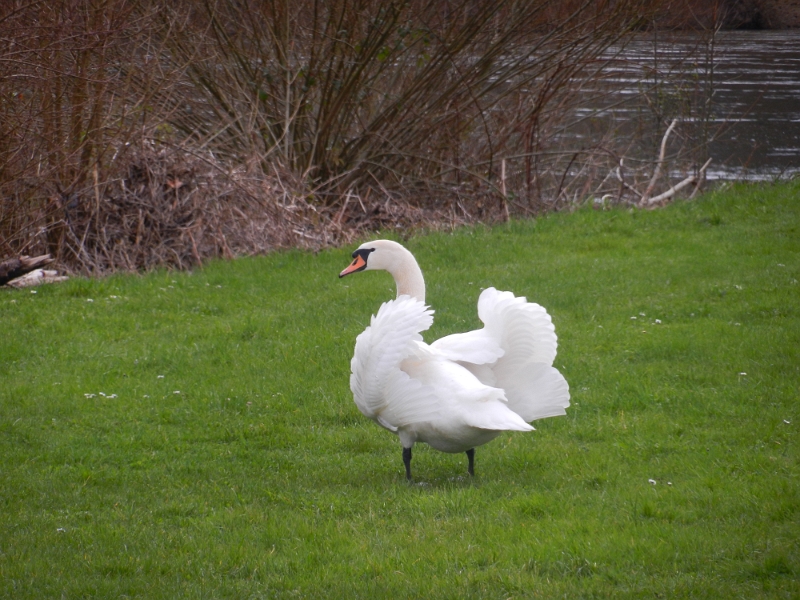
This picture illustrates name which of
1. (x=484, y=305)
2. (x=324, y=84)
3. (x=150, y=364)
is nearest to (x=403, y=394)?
(x=484, y=305)

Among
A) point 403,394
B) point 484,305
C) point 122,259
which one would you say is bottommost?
point 122,259

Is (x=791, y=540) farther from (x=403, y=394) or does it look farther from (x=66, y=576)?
(x=66, y=576)

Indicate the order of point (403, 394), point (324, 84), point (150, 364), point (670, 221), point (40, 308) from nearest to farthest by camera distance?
point (403, 394)
point (150, 364)
point (40, 308)
point (670, 221)
point (324, 84)

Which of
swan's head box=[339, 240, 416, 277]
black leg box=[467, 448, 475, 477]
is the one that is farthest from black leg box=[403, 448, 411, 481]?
swan's head box=[339, 240, 416, 277]

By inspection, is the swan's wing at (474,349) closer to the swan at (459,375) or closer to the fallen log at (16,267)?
the swan at (459,375)

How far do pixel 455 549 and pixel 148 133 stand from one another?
8147mm

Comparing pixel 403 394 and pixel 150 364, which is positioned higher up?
pixel 403 394

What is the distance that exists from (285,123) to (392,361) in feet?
28.0

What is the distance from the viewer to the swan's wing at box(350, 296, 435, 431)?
495 centimetres

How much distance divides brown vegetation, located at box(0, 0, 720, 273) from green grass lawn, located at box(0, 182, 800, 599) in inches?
46.3

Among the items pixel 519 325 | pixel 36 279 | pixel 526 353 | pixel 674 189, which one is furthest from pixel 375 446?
pixel 674 189

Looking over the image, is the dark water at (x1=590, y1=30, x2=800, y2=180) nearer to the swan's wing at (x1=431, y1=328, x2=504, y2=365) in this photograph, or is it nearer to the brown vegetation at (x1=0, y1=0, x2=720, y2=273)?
the brown vegetation at (x1=0, y1=0, x2=720, y2=273)

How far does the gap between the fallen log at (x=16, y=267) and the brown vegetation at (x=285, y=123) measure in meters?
0.66

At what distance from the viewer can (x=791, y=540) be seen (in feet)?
14.1
